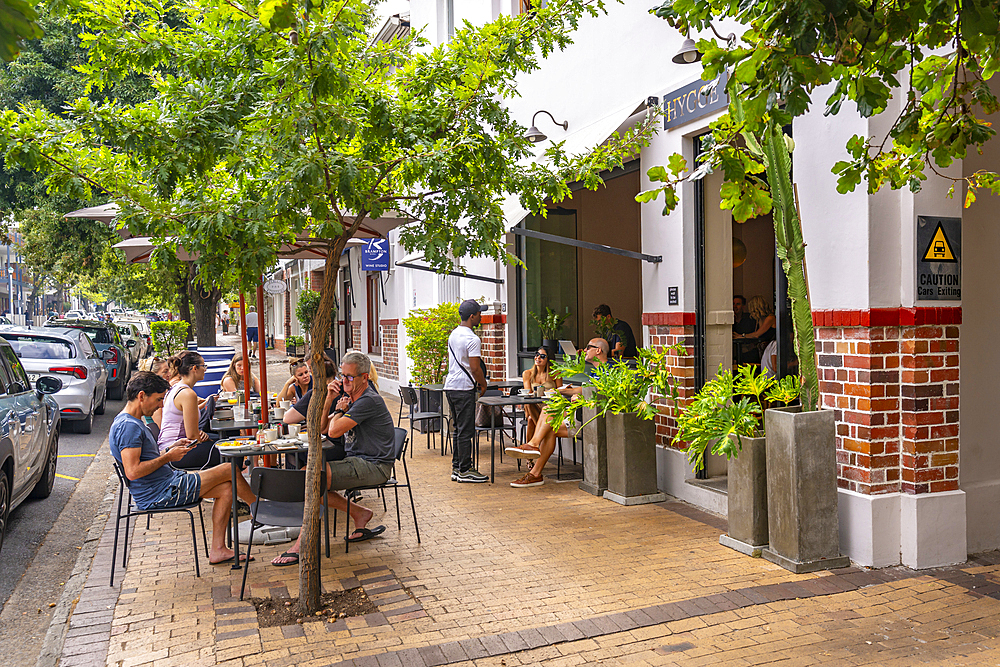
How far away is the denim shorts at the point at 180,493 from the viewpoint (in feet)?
17.5

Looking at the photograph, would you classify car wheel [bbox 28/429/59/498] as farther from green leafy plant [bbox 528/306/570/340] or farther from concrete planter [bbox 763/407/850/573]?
concrete planter [bbox 763/407/850/573]

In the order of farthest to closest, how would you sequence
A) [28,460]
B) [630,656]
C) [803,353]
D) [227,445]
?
1. [28,460]
2. [227,445]
3. [803,353]
4. [630,656]

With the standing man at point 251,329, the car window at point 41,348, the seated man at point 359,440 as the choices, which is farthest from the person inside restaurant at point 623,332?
the standing man at point 251,329

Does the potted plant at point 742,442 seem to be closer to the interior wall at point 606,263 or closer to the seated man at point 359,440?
the seated man at point 359,440

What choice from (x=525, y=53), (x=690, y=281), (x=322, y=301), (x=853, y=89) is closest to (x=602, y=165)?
(x=525, y=53)

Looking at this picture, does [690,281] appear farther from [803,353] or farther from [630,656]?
[630,656]

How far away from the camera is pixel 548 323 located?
35.0 ft

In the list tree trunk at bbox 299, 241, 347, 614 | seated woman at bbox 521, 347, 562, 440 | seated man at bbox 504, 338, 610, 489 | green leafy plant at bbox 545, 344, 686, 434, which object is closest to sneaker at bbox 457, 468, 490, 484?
seated man at bbox 504, 338, 610, 489

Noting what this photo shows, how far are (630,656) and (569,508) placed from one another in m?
3.01

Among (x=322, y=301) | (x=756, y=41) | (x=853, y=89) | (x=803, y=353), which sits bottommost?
(x=803, y=353)

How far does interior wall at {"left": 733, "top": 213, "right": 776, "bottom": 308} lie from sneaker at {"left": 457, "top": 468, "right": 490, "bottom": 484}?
3947 mm

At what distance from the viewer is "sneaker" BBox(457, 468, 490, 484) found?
26.8 ft

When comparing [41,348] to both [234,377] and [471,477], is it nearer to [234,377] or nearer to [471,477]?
[234,377]

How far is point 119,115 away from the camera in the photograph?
418 centimetres
